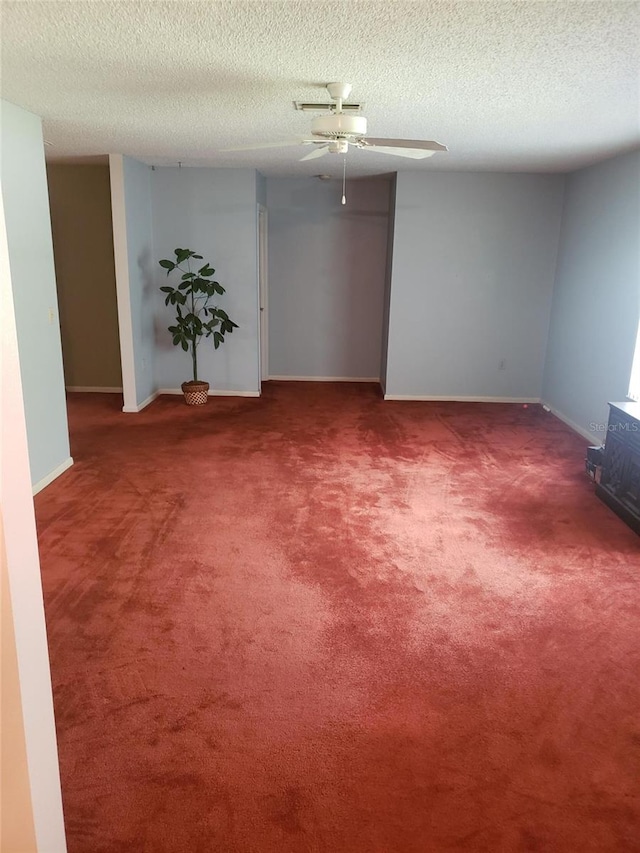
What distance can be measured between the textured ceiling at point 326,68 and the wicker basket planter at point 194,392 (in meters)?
2.61

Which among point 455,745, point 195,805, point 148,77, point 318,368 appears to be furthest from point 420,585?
point 318,368

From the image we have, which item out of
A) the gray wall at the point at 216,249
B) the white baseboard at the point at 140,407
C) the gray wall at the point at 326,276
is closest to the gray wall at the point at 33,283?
the white baseboard at the point at 140,407

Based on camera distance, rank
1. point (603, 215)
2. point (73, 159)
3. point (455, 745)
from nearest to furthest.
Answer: point (455, 745), point (603, 215), point (73, 159)

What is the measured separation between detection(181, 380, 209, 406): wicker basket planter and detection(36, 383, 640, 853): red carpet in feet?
6.12

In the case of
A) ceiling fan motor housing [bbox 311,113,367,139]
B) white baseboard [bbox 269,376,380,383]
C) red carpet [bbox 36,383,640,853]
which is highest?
ceiling fan motor housing [bbox 311,113,367,139]

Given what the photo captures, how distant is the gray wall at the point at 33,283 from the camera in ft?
13.0

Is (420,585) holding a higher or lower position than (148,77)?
lower

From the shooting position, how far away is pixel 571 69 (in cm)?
292

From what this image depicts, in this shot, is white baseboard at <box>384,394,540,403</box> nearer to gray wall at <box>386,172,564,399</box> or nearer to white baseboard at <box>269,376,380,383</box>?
gray wall at <box>386,172,564,399</box>

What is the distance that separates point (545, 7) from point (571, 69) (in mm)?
818

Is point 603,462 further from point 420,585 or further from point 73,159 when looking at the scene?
point 73,159

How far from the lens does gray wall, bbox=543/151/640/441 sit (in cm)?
514

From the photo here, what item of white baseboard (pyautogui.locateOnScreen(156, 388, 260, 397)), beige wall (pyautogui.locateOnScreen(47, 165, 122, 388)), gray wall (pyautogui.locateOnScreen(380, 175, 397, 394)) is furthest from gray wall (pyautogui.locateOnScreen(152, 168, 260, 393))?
gray wall (pyautogui.locateOnScreen(380, 175, 397, 394))

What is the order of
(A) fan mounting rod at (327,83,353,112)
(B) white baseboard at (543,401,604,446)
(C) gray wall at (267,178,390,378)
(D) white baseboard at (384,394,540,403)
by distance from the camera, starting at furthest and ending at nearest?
(C) gray wall at (267,178,390,378) → (D) white baseboard at (384,394,540,403) → (B) white baseboard at (543,401,604,446) → (A) fan mounting rod at (327,83,353,112)
